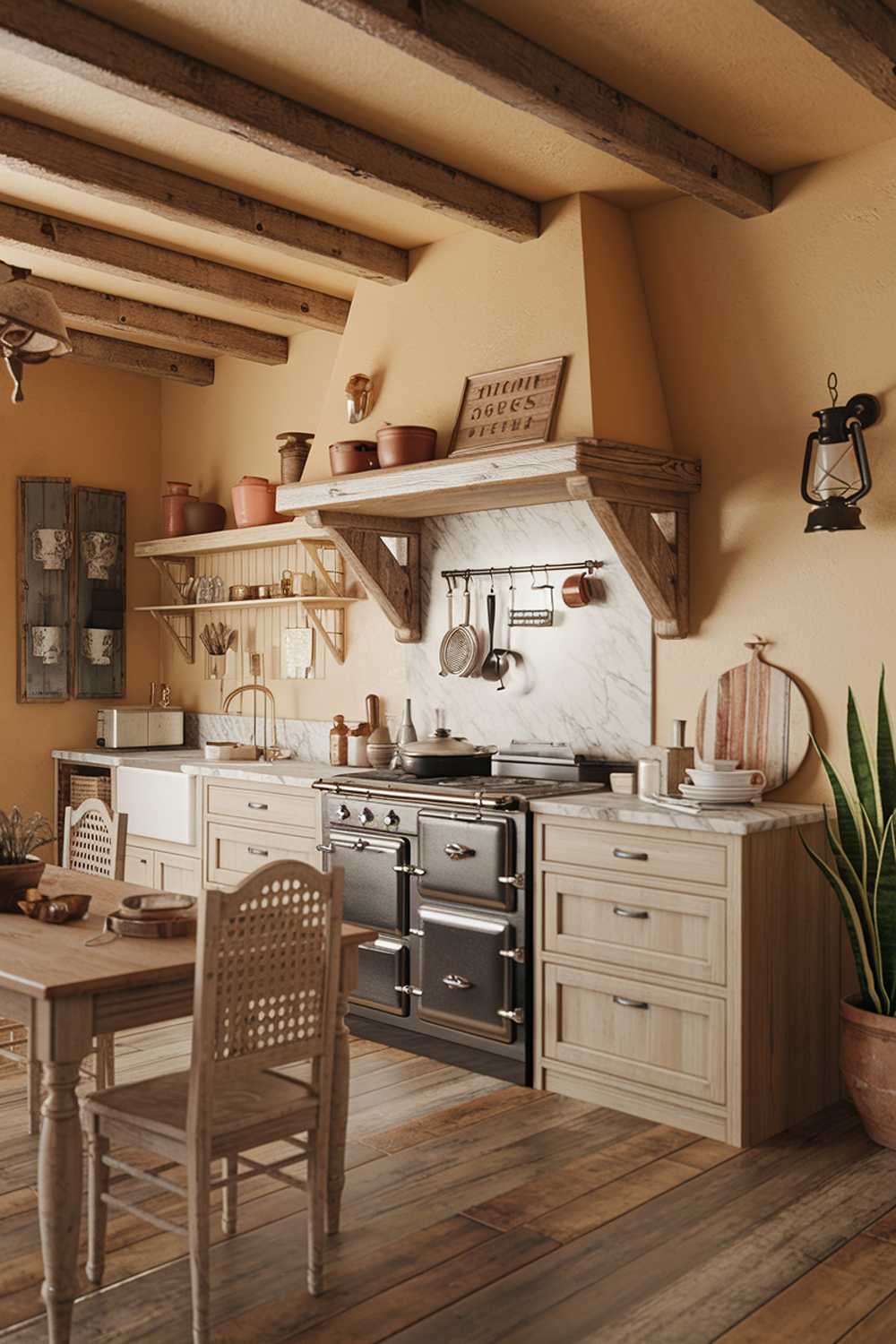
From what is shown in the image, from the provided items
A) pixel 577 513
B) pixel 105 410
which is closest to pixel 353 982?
pixel 577 513

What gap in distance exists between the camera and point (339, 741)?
528 centimetres

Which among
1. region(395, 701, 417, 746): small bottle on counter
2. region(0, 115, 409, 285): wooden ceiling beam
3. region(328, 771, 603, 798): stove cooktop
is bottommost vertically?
region(328, 771, 603, 798): stove cooktop

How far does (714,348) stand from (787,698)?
1.22 meters

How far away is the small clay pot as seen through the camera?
18.1ft

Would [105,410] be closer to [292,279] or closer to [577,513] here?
[292,279]

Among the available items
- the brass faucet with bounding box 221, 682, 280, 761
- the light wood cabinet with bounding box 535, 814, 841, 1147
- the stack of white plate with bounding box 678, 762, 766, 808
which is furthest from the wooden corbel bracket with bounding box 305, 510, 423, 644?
the stack of white plate with bounding box 678, 762, 766, 808

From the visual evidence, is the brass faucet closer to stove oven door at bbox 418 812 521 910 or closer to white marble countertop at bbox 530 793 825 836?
stove oven door at bbox 418 812 521 910

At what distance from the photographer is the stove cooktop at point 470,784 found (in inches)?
163

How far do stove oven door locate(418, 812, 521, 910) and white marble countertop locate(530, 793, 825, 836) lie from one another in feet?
0.59

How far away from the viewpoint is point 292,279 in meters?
5.19

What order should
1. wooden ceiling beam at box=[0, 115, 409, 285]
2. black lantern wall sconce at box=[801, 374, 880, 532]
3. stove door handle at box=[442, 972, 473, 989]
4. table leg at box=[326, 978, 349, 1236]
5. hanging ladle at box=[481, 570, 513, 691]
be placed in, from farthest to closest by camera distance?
hanging ladle at box=[481, 570, 513, 691] < stove door handle at box=[442, 972, 473, 989] < wooden ceiling beam at box=[0, 115, 409, 285] < black lantern wall sconce at box=[801, 374, 880, 532] < table leg at box=[326, 978, 349, 1236]

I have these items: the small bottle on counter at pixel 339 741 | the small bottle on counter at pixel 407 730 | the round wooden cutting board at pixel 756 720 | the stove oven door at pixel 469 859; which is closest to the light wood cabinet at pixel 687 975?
the stove oven door at pixel 469 859

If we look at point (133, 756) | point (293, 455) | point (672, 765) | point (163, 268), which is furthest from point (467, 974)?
point (163, 268)

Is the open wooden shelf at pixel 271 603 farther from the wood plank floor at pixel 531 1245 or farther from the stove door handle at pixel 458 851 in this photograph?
the wood plank floor at pixel 531 1245
